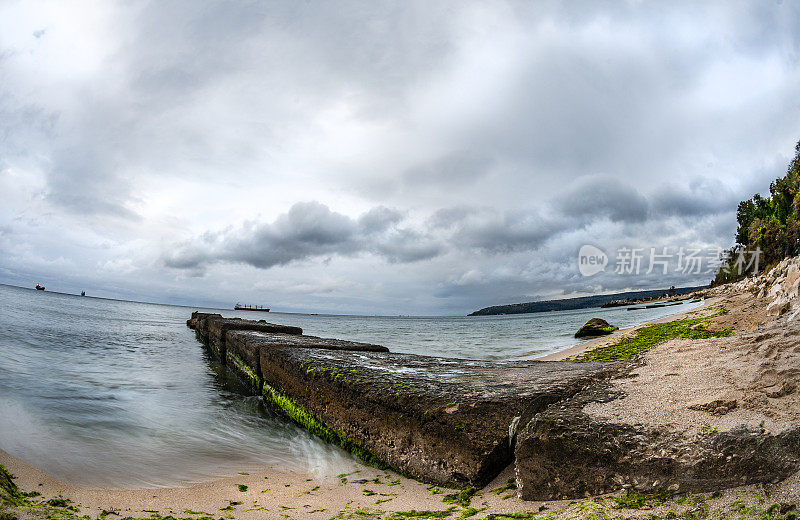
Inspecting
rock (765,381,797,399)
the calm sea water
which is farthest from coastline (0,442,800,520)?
rock (765,381,797,399)

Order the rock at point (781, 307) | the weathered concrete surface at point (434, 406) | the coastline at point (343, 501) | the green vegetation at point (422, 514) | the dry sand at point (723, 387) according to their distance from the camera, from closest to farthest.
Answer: the coastline at point (343, 501) → the dry sand at point (723, 387) → the green vegetation at point (422, 514) → the weathered concrete surface at point (434, 406) → the rock at point (781, 307)

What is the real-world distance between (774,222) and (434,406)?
163 ft

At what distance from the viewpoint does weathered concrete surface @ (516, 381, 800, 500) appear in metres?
1.63

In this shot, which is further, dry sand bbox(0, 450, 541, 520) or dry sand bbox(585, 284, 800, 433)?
dry sand bbox(0, 450, 541, 520)

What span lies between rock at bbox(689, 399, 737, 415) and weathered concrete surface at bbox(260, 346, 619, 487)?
87cm

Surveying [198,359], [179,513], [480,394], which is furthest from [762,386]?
[198,359]

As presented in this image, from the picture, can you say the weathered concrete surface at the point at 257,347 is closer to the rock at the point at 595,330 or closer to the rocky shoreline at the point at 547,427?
the rocky shoreline at the point at 547,427

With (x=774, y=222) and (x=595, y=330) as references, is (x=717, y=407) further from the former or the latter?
(x=774, y=222)

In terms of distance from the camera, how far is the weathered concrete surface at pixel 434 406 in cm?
249

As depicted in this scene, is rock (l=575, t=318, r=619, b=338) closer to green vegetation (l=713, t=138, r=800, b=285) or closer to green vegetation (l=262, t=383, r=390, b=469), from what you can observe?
green vegetation (l=262, t=383, r=390, b=469)

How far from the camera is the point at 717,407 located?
203cm

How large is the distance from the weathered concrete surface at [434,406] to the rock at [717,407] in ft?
2.87

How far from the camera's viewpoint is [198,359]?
11.0 meters

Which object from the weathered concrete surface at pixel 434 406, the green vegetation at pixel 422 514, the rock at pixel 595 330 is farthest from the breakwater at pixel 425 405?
the rock at pixel 595 330
